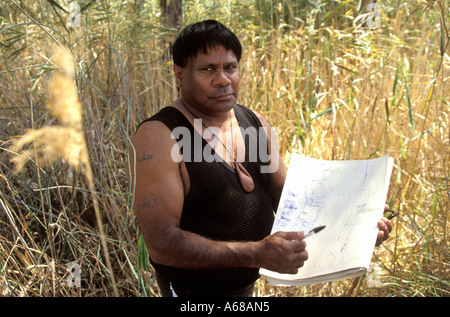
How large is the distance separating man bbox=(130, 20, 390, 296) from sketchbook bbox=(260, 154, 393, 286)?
0.07 metres

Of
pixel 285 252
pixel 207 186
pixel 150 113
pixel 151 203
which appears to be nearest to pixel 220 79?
pixel 207 186

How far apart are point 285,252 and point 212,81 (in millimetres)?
626

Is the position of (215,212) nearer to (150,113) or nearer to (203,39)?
(203,39)

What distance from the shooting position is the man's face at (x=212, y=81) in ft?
4.76

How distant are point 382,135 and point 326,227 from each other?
1.70 metres

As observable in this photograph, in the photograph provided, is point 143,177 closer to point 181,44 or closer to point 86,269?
point 181,44

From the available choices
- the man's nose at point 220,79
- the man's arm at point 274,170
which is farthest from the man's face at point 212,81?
the man's arm at point 274,170

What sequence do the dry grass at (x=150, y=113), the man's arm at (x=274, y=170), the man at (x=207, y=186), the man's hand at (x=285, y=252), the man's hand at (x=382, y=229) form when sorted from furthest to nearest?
the dry grass at (x=150, y=113) < the man's arm at (x=274, y=170) < the man's hand at (x=382, y=229) < the man at (x=207, y=186) < the man's hand at (x=285, y=252)

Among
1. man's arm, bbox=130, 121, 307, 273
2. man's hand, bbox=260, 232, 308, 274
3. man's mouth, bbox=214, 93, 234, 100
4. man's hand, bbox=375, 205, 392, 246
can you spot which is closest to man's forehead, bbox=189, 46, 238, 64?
man's mouth, bbox=214, 93, 234, 100

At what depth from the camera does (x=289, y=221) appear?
132cm

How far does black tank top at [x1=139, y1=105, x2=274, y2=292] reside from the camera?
4.45 feet

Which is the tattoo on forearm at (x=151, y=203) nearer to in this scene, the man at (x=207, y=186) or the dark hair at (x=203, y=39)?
the man at (x=207, y=186)

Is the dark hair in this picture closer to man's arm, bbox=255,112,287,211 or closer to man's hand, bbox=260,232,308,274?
man's arm, bbox=255,112,287,211

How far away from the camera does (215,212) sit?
138cm
